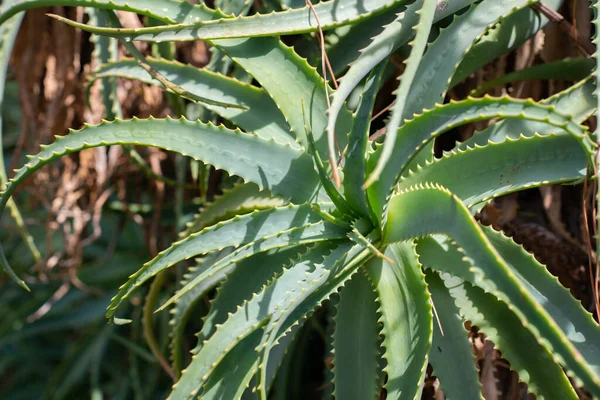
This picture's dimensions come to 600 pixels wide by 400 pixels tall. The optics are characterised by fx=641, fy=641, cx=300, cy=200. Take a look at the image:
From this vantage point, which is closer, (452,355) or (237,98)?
(452,355)

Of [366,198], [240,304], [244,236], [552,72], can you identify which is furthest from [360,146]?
[552,72]

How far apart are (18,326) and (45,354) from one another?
116 mm

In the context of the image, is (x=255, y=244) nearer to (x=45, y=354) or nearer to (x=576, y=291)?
(x=576, y=291)

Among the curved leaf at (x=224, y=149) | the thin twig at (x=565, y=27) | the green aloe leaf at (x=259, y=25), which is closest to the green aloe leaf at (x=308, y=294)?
the curved leaf at (x=224, y=149)

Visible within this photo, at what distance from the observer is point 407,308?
0.64m

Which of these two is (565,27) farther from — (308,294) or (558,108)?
(308,294)

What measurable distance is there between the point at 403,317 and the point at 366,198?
12 cm

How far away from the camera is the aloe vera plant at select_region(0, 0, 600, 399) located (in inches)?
23.2

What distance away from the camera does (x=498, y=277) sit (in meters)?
0.51

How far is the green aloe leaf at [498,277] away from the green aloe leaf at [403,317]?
4 centimetres

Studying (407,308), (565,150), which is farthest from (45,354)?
(565,150)

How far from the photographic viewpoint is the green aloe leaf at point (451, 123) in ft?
1.79

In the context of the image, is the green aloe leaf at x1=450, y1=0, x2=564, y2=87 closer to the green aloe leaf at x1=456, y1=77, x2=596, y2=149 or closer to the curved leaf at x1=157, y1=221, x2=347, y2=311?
the green aloe leaf at x1=456, y1=77, x2=596, y2=149

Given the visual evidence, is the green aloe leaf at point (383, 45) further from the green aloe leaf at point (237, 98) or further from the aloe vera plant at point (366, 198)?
the green aloe leaf at point (237, 98)
